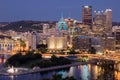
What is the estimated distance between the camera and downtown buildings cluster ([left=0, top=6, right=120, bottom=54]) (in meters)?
30.3

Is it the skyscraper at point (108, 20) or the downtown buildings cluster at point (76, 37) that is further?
the skyscraper at point (108, 20)

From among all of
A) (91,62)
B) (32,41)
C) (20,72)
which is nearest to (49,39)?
(32,41)

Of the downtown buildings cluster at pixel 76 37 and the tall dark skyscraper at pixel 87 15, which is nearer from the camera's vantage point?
the downtown buildings cluster at pixel 76 37

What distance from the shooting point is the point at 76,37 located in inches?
1292

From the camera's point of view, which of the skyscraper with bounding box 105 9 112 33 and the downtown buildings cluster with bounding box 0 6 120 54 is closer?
the downtown buildings cluster with bounding box 0 6 120 54

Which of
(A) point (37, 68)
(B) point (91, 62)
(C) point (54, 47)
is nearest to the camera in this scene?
(A) point (37, 68)

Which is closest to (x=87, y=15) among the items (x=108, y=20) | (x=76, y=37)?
(x=108, y=20)

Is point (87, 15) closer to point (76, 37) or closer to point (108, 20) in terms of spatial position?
point (108, 20)

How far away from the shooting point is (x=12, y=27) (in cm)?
4581

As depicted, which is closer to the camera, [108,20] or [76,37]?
[76,37]

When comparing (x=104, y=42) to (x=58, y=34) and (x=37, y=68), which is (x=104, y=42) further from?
(x=37, y=68)

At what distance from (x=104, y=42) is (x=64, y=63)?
433 inches

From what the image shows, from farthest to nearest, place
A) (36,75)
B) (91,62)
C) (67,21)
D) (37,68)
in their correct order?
(67,21), (91,62), (37,68), (36,75)

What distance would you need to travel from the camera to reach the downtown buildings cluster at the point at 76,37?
1194 inches
